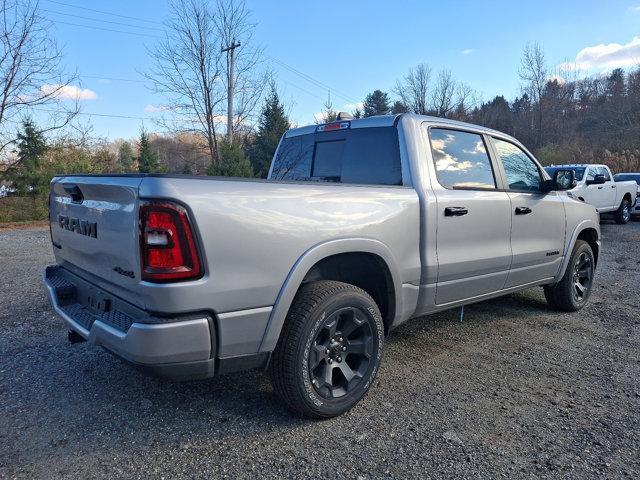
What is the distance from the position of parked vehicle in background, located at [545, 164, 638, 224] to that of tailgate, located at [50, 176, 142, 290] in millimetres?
11623

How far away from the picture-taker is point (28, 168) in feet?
54.0

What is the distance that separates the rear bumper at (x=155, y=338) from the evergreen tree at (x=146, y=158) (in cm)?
2121

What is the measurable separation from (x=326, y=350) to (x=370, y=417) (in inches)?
19.9

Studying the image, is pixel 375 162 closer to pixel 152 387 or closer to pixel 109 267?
pixel 109 267

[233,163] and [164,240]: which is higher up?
[233,163]

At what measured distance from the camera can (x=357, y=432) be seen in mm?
2621

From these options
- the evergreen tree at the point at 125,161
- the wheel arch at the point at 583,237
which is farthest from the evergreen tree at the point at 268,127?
the wheel arch at the point at 583,237

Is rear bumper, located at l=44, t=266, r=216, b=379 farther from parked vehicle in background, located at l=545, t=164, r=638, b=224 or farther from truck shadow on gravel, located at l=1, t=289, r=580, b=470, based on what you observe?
parked vehicle in background, located at l=545, t=164, r=638, b=224

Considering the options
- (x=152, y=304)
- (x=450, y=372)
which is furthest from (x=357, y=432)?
(x=152, y=304)

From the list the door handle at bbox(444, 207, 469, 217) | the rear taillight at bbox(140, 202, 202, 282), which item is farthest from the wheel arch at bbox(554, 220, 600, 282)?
the rear taillight at bbox(140, 202, 202, 282)

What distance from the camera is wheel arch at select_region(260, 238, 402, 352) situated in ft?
8.04

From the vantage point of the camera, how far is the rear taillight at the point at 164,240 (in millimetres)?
2084

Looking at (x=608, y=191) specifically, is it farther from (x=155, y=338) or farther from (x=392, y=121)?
(x=155, y=338)

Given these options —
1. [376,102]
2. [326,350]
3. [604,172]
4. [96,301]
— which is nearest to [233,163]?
[604,172]
